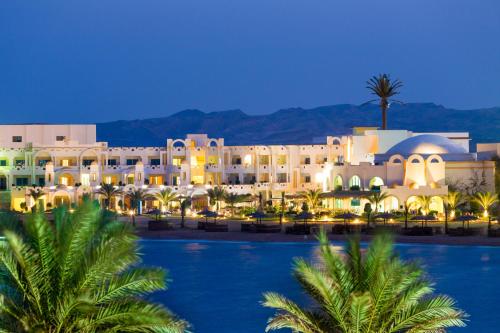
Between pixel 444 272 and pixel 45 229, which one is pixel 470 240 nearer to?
pixel 444 272

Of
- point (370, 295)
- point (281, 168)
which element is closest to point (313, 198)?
point (281, 168)

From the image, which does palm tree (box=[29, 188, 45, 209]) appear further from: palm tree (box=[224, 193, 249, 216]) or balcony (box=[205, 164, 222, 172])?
balcony (box=[205, 164, 222, 172])

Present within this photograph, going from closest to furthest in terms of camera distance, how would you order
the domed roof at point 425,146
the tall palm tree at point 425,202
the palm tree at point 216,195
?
the tall palm tree at point 425,202 < the palm tree at point 216,195 < the domed roof at point 425,146

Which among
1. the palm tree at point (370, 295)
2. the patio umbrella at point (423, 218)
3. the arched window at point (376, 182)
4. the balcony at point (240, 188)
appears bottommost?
the palm tree at point (370, 295)

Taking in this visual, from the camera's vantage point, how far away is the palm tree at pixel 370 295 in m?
12.0

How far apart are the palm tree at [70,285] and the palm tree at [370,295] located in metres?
1.98

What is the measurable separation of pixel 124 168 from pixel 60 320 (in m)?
55.5

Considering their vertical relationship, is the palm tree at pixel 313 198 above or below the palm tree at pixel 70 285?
above

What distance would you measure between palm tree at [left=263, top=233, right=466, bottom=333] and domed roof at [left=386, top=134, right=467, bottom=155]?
4601 cm

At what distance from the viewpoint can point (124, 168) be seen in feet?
217

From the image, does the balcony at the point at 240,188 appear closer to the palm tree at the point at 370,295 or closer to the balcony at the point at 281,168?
the balcony at the point at 281,168

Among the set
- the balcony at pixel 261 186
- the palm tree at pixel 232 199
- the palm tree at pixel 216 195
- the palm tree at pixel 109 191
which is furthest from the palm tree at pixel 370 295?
the balcony at pixel 261 186

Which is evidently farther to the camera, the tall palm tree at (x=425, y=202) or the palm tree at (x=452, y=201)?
the tall palm tree at (x=425, y=202)

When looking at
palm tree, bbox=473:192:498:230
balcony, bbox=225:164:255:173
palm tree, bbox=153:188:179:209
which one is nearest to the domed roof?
palm tree, bbox=473:192:498:230
